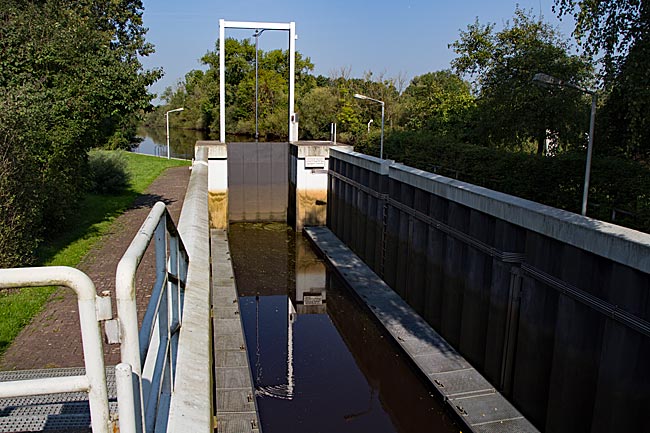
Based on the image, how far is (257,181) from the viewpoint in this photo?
2558cm

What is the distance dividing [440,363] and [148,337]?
30.3ft

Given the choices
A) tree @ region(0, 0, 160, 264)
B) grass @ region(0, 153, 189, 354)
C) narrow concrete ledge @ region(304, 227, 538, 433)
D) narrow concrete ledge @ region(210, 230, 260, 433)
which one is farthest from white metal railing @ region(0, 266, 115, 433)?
tree @ region(0, 0, 160, 264)

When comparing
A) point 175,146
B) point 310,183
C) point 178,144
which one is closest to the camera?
point 310,183

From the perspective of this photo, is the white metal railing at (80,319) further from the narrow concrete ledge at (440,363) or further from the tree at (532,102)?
the tree at (532,102)

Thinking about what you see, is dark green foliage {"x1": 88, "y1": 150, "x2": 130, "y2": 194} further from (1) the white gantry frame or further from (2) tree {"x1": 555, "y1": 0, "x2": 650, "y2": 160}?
(2) tree {"x1": 555, "y1": 0, "x2": 650, "y2": 160}

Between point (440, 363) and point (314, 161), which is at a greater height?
point (314, 161)

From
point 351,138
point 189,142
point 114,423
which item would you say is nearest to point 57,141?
point 114,423

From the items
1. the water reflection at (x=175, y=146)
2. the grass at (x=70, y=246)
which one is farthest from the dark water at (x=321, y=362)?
the water reflection at (x=175, y=146)

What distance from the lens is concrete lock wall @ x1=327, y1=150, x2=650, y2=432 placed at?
22.7 feet

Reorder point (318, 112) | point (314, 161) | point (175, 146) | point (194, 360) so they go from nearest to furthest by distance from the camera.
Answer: point (194, 360), point (314, 161), point (318, 112), point (175, 146)

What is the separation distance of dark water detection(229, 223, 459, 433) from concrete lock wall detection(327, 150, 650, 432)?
4.16 ft

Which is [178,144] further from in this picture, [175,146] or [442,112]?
[442,112]

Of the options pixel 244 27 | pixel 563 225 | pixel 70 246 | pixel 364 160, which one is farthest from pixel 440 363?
pixel 244 27

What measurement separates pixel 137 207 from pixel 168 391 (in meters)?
16.5
